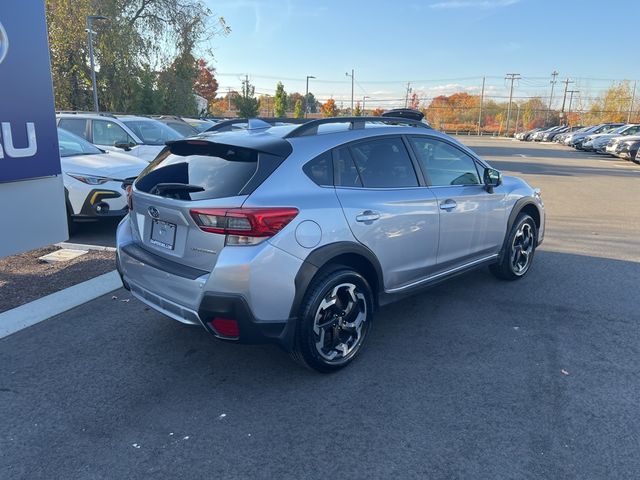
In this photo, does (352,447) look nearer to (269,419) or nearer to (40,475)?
(269,419)

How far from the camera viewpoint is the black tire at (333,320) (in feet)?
10.4

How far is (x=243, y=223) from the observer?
9.37 ft

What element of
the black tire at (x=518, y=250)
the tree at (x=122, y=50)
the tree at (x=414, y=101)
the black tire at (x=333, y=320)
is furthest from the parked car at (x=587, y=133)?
the tree at (x=414, y=101)

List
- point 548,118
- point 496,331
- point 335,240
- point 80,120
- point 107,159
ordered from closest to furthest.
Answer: point 335,240 → point 496,331 → point 107,159 → point 80,120 → point 548,118

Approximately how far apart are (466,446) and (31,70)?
524 cm

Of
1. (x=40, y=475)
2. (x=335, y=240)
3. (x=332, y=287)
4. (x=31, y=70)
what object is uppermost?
(x=31, y=70)

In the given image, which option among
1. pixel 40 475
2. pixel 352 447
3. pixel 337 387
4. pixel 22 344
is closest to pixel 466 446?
pixel 352 447

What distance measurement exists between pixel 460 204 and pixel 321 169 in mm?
1615

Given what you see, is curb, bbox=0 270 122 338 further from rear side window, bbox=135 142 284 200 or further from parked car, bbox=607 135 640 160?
parked car, bbox=607 135 640 160

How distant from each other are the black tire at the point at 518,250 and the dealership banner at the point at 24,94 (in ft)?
16.5

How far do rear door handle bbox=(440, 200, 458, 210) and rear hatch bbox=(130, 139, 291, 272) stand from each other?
5.26ft

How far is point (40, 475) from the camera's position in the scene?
2449 millimetres

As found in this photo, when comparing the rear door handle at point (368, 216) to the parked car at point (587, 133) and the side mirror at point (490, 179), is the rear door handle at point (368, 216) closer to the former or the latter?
the side mirror at point (490, 179)

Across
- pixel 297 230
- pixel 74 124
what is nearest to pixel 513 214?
pixel 297 230
